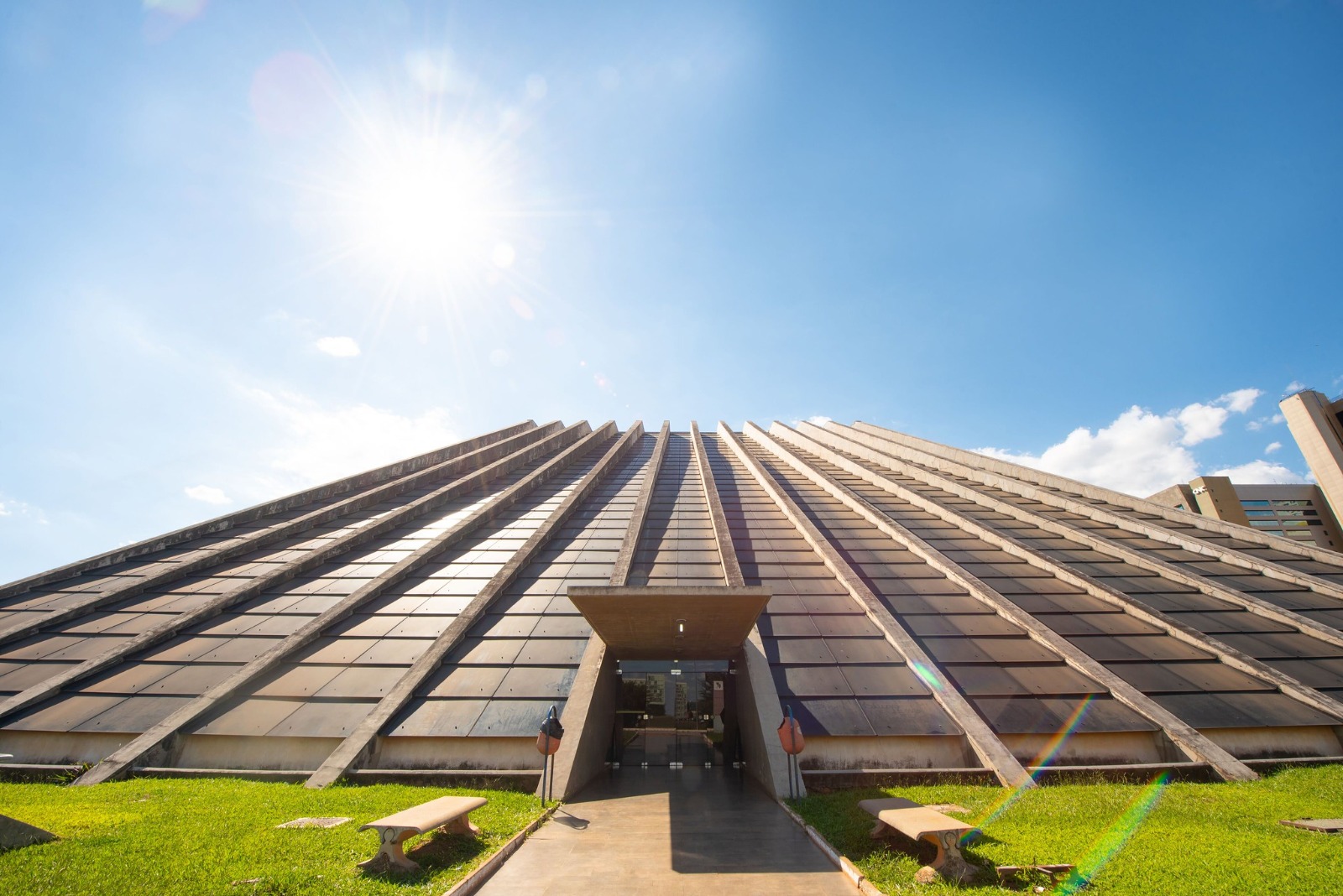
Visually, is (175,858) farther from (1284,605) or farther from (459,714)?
(1284,605)

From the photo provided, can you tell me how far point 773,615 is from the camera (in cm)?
1405

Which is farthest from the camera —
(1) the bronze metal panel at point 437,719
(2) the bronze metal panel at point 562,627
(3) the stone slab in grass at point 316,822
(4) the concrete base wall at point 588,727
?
(2) the bronze metal panel at point 562,627

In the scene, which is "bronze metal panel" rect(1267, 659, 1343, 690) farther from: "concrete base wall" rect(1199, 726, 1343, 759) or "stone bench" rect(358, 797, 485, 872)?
"stone bench" rect(358, 797, 485, 872)

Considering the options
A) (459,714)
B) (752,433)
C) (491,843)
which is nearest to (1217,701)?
(491,843)

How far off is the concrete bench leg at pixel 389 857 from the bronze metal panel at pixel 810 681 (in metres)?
8.00

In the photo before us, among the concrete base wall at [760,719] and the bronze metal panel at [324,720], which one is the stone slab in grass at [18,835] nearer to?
the bronze metal panel at [324,720]

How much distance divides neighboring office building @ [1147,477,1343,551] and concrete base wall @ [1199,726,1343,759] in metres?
43.0

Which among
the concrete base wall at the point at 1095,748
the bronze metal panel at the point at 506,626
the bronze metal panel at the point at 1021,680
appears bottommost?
the concrete base wall at the point at 1095,748

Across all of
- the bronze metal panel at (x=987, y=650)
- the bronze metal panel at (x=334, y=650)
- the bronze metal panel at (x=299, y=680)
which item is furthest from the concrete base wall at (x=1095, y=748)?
the bronze metal panel at (x=299, y=680)

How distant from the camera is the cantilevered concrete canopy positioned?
9.62 m

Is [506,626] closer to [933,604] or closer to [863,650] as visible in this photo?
[863,650]

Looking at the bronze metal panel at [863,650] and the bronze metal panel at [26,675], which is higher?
the bronze metal panel at [26,675]

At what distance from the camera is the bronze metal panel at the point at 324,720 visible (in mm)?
10594

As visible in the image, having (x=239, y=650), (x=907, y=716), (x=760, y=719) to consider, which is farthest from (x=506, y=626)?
(x=907, y=716)
